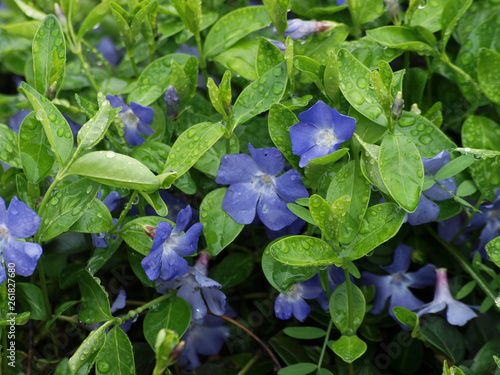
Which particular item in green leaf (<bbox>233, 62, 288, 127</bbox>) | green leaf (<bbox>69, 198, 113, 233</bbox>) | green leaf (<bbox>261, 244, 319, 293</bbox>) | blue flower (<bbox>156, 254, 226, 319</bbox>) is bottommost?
blue flower (<bbox>156, 254, 226, 319</bbox>)

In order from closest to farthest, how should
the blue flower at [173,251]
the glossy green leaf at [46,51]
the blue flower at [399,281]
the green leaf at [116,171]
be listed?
the green leaf at [116,171] < the blue flower at [173,251] < the glossy green leaf at [46,51] < the blue flower at [399,281]

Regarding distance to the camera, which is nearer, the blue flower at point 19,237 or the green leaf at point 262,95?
the blue flower at point 19,237

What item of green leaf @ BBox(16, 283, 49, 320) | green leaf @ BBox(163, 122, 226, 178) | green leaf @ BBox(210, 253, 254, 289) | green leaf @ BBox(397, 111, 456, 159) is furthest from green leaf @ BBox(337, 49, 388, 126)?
green leaf @ BBox(16, 283, 49, 320)

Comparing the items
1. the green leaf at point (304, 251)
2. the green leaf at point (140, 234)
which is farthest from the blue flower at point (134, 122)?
the green leaf at point (304, 251)

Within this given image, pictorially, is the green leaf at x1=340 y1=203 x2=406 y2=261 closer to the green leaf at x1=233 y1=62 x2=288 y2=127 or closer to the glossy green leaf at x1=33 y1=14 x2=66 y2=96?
the green leaf at x1=233 y1=62 x2=288 y2=127

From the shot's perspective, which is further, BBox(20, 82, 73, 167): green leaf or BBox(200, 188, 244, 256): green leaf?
BBox(200, 188, 244, 256): green leaf

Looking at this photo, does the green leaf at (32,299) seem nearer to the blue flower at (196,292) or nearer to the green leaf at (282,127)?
the blue flower at (196,292)
